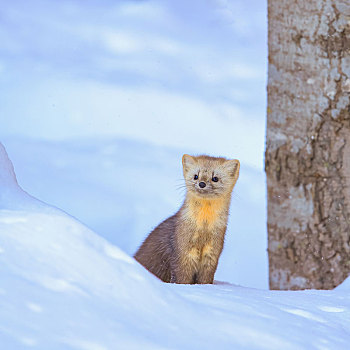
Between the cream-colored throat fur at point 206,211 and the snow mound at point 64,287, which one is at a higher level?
the cream-colored throat fur at point 206,211

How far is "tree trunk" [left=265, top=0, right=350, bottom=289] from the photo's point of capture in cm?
480

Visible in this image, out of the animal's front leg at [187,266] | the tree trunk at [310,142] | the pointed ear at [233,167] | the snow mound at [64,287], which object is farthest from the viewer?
the tree trunk at [310,142]

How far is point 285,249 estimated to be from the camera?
506cm

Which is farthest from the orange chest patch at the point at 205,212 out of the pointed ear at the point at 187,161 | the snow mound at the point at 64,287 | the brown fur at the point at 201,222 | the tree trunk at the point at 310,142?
the snow mound at the point at 64,287

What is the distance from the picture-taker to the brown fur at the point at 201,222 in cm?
381

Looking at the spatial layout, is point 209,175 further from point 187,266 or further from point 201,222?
point 187,266

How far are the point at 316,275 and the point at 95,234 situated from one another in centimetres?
320

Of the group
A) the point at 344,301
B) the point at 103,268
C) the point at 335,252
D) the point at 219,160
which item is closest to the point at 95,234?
the point at 103,268

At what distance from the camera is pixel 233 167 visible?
3.99 meters

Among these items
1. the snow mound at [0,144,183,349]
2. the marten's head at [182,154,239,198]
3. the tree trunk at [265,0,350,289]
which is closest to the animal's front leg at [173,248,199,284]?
the marten's head at [182,154,239,198]

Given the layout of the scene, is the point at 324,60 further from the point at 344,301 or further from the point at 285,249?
the point at 344,301

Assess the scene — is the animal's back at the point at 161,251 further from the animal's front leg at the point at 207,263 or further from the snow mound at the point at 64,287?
the snow mound at the point at 64,287

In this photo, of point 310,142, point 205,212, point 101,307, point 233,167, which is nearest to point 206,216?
point 205,212

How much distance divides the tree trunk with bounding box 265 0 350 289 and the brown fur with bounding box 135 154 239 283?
3.66 ft
